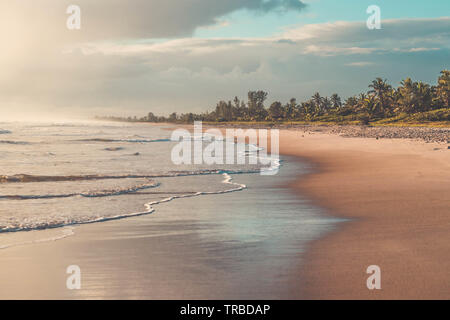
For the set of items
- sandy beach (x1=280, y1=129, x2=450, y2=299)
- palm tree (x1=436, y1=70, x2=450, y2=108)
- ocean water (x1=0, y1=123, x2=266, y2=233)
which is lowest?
ocean water (x1=0, y1=123, x2=266, y2=233)

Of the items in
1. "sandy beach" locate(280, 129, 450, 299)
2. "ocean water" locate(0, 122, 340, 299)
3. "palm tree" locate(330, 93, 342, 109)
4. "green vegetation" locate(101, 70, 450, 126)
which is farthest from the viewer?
"palm tree" locate(330, 93, 342, 109)

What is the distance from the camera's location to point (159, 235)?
1041 cm

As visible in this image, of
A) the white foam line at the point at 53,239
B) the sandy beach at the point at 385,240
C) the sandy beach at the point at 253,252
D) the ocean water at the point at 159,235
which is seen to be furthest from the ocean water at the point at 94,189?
the sandy beach at the point at 385,240

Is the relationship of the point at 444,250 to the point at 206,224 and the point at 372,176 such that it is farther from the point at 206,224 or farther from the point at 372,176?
the point at 372,176

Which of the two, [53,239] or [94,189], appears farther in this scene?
[94,189]

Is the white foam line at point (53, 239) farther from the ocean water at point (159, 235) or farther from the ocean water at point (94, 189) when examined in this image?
the ocean water at point (94, 189)

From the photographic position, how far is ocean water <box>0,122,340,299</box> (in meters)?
7.00

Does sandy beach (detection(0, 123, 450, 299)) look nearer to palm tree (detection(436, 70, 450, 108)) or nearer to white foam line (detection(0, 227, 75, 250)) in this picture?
white foam line (detection(0, 227, 75, 250))

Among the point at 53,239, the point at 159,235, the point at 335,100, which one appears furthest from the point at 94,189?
the point at 335,100

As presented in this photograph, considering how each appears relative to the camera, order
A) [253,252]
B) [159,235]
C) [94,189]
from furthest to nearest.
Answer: [94,189], [159,235], [253,252]

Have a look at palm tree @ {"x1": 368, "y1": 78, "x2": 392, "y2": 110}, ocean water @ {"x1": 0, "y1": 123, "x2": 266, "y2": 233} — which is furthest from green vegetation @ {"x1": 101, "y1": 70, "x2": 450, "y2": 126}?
ocean water @ {"x1": 0, "y1": 123, "x2": 266, "y2": 233}

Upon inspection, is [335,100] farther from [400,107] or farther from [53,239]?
[53,239]
